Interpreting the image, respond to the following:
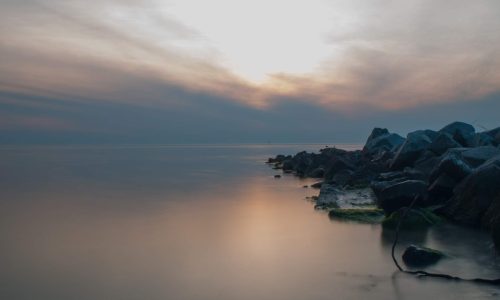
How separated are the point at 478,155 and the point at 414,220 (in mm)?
5488

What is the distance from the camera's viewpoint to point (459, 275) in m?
9.33

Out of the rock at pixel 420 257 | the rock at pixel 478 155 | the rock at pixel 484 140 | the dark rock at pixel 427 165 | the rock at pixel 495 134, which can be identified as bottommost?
the rock at pixel 420 257

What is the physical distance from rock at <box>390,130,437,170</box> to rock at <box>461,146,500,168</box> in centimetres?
561

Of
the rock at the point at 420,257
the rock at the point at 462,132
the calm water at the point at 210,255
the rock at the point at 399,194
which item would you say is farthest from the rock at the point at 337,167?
the rock at the point at 420,257

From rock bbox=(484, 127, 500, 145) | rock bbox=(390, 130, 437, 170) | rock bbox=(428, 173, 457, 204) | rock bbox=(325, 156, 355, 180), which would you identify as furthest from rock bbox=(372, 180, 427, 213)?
rock bbox=(325, 156, 355, 180)

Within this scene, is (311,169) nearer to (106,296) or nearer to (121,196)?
(121,196)

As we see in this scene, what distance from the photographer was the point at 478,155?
720 inches

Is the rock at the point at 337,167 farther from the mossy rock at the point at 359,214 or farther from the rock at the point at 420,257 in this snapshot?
the rock at the point at 420,257

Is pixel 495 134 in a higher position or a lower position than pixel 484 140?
higher

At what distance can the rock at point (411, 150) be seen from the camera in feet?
81.0

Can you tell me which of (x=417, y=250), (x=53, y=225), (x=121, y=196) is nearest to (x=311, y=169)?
(x=121, y=196)

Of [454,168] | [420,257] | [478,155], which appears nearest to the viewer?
[420,257]

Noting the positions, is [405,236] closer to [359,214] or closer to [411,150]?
[359,214]

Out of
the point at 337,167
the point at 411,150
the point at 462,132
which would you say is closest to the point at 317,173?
the point at 337,167
